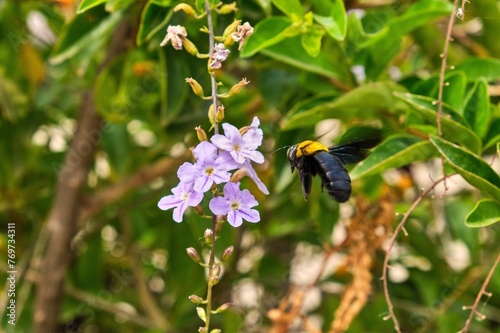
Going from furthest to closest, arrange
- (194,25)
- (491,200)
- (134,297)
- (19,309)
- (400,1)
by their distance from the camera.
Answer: (134,297), (19,309), (400,1), (194,25), (491,200)

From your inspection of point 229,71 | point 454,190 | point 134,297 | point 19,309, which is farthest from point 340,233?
point 19,309

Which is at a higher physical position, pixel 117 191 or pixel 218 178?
pixel 218 178

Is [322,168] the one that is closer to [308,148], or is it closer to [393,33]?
[308,148]

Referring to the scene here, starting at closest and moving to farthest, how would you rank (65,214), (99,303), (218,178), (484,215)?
(218,178), (484,215), (65,214), (99,303)

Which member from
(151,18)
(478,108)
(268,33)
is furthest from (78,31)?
(478,108)

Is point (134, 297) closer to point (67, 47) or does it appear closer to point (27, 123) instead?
point (27, 123)

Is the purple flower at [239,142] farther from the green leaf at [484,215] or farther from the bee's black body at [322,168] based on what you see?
the green leaf at [484,215]
